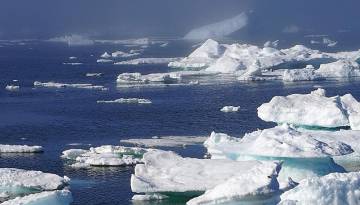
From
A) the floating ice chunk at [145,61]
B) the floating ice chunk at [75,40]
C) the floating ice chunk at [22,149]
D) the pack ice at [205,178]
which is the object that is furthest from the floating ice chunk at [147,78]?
the floating ice chunk at [75,40]

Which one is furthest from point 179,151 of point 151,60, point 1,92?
point 151,60

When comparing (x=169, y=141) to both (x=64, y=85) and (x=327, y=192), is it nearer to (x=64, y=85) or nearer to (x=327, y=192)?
(x=327, y=192)

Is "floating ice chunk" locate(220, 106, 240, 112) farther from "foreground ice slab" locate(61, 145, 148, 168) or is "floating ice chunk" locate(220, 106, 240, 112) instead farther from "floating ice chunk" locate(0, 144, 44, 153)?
"floating ice chunk" locate(0, 144, 44, 153)

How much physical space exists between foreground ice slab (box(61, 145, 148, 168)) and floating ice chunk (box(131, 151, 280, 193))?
198 inches

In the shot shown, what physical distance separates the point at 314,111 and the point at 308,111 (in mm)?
346

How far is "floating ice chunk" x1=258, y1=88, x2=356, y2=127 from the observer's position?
40312 mm

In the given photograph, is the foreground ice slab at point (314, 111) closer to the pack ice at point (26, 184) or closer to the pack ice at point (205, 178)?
the pack ice at point (205, 178)

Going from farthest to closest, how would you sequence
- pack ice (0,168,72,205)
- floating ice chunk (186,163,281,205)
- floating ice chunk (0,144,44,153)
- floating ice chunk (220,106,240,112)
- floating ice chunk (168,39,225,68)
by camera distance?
floating ice chunk (168,39,225,68) → floating ice chunk (220,106,240,112) → floating ice chunk (0,144,44,153) → pack ice (0,168,72,205) → floating ice chunk (186,163,281,205)

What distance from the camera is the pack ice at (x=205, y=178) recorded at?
27.2m

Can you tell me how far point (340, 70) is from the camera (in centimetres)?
7388

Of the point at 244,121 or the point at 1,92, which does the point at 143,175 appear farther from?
the point at 1,92

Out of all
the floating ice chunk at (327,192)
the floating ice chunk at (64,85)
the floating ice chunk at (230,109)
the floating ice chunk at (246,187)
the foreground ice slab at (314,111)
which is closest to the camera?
the floating ice chunk at (327,192)

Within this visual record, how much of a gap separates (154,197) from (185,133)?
16792 millimetres

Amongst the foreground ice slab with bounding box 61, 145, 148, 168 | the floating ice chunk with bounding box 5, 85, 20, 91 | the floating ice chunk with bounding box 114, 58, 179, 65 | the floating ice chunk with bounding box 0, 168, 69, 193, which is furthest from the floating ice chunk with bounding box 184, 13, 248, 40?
the floating ice chunk with bounding box 0, 168, 69, 193
